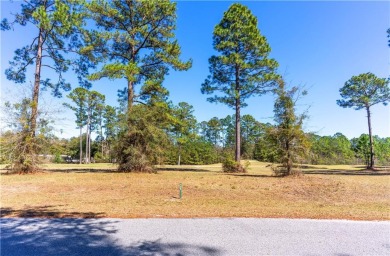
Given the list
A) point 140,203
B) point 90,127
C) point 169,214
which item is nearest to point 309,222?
point 169,214

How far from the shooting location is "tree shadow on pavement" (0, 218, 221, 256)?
3367 mm

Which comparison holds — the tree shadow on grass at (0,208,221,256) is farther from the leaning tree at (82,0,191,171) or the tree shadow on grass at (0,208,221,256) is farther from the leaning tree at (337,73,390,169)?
the leaning tree at (337,73,390,169)

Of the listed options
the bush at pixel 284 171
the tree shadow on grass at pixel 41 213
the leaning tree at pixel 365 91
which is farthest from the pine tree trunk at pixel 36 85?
the leaning tree at pixel 365 91

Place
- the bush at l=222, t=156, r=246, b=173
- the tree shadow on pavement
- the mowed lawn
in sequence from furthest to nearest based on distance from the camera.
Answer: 1. the bush at l=222, t=156, r=246, b=173
2. the mowed lawn
3. the tree shadow on pavement

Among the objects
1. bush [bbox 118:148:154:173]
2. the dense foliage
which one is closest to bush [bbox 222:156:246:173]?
the dense foliage

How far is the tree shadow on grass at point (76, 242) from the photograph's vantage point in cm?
337

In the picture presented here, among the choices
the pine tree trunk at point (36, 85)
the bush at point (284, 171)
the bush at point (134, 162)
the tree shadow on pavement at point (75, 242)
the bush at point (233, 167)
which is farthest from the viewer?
the bush at point (233, 167)

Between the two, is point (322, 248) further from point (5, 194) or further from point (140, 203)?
point (5, 194)

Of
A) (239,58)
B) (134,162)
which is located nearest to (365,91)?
(239,58)

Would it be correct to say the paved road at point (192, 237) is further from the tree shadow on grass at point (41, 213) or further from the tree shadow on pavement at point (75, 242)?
the tree shadow on grass at point (41, 213)

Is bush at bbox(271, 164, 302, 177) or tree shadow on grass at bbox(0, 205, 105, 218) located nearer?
tree shadow on grass at bbox(0, 205, 105, 218)

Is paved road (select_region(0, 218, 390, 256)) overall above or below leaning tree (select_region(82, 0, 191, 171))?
below

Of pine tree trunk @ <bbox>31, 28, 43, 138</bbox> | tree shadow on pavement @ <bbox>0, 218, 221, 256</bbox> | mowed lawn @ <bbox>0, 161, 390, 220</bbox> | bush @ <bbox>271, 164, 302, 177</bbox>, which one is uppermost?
pine tree trunk @ <bbox>31, 28, 43, 138</bbox>

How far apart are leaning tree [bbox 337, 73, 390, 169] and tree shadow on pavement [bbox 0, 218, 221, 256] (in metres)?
30.4
